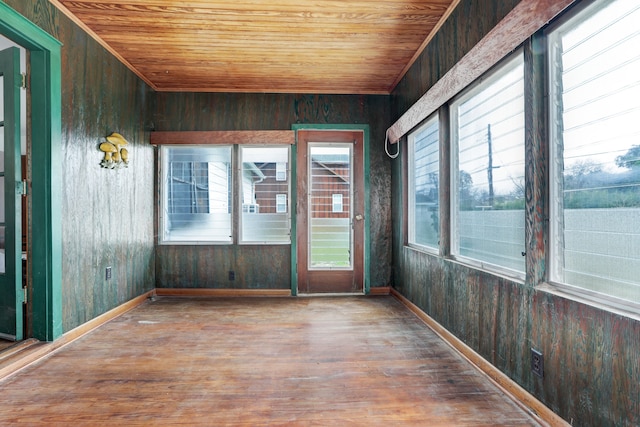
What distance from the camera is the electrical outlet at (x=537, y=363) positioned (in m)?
1.62

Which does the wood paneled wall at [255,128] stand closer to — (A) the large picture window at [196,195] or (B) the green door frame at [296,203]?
(B) the green door frame at [296,203]

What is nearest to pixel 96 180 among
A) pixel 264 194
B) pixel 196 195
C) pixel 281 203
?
pixel 196 195

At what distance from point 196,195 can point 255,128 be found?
3.66 feet

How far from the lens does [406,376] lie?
2.05m

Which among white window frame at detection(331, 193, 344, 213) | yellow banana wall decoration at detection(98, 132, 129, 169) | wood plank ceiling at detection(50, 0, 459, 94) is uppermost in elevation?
wood plank ceiling at detection(50, 0, 459, 94)

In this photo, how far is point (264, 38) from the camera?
9.60 ft

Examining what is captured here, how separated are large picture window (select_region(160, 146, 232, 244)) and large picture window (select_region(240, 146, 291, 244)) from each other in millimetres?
217

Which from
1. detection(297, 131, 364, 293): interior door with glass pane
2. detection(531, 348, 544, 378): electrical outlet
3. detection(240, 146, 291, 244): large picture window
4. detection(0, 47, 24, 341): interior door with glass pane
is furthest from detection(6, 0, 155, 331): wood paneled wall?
detection(531, 348, 544, 378): electrical outlet

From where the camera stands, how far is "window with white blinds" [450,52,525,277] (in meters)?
1.89

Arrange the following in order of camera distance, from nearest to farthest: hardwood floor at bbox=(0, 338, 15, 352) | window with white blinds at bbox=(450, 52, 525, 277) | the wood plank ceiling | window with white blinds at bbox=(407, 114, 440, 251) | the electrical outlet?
the electrical outlet, window with white blinds at bbox=(450, 52, 525, 277), hardwood floor at bbox=(0, 338, 15, 352), the wood plank ceiling, window with white blinds at bbox=(407, 114, 440, 251)

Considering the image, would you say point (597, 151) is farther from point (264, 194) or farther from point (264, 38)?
point (264, 194)

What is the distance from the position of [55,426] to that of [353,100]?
394 cm

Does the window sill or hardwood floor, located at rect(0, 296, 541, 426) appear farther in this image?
hardwood floor, located at rect(0, 296, 541, 426)

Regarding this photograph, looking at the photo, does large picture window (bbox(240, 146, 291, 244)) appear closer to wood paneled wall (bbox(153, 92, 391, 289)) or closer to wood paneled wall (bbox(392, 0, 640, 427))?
wood paneled wall (bbox(153, 92, 391, 289))
